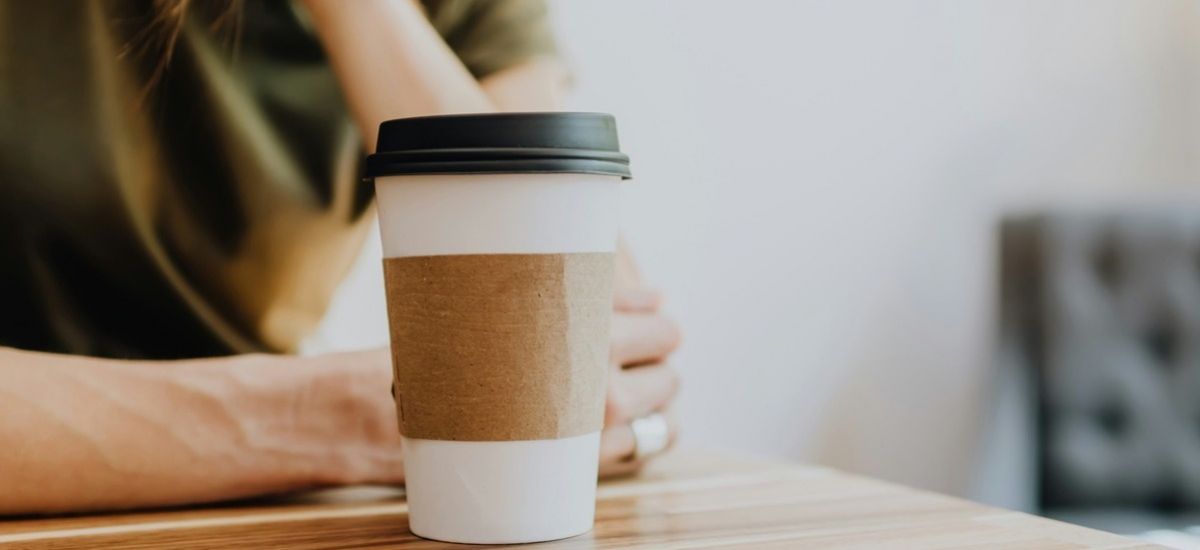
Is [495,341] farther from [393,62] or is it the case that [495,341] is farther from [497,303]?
[393,62]

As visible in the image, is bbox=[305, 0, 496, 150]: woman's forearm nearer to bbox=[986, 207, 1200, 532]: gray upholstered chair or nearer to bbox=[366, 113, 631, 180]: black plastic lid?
bbox=[366, 113, 631, 180]: black plastic lid

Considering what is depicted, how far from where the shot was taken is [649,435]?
70cm

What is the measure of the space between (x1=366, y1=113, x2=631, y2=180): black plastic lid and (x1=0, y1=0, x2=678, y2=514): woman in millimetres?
209

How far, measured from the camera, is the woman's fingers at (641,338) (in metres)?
0.71

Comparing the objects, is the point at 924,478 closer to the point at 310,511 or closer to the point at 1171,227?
the point at 1171,227

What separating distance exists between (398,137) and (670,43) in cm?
97

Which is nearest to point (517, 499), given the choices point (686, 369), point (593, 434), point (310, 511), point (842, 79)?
point (593, 434)

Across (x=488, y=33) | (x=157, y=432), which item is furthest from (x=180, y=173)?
(x=157, y=432)

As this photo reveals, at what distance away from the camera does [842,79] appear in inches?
61.4

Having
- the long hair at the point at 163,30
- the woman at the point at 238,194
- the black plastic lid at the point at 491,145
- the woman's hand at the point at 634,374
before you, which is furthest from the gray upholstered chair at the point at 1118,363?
the black plastic lid at the point at 491,145

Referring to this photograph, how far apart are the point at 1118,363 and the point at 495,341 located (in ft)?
4.68

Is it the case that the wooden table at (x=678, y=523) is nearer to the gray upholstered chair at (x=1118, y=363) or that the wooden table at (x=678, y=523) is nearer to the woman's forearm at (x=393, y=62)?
the woman's forearm at (x=393, y=62)

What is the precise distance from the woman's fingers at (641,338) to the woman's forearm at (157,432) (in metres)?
0.18

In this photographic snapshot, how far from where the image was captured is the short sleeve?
1003 mm
